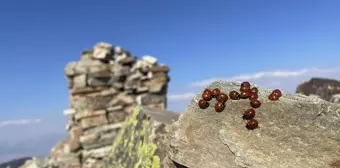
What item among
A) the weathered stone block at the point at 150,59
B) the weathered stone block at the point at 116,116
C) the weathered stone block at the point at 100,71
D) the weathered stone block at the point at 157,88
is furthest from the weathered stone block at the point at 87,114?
the weathered stone block at the point at 150,59

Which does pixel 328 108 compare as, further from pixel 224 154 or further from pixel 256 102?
pixel 224 154

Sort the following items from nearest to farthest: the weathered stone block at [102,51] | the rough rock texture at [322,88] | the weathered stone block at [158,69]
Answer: the rough rock texture at [322,88] → the weathered stone block at [158,69] → the weathered stone block at [102,51]

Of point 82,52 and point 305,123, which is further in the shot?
point 82,52

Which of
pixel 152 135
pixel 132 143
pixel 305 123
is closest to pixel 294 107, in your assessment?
pixel 305 123

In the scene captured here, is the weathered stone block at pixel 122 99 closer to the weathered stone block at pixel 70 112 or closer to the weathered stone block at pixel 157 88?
the weathered stone block at pixel 157 88

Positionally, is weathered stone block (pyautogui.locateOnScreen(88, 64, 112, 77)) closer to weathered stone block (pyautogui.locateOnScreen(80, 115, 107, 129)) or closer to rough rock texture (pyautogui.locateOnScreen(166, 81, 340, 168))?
weathered stone block (pyautogui.locateOnScreen(80, 115, 107, 129))

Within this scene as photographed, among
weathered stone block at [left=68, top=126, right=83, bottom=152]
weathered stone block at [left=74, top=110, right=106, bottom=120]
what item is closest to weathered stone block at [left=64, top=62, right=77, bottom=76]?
weathered stone block at [left=74, top=110, right=106, bottom=120]
